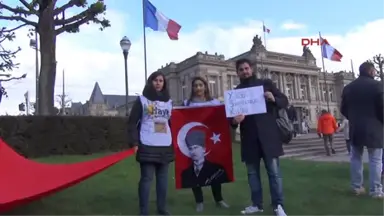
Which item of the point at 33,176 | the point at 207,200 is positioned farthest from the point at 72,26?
the point at 207,200

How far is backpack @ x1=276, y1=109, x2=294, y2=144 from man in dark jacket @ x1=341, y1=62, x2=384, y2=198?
1586 mm

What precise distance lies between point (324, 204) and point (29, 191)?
149 inches

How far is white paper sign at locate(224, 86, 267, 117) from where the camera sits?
15.0 feet

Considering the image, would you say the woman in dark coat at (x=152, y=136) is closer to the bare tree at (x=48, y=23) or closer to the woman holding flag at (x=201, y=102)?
the woman holding flag at (x=201, y=102)

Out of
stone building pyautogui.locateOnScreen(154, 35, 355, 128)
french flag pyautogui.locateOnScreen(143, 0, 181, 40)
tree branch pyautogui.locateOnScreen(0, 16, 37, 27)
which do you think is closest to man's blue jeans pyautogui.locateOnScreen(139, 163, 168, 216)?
tree branch pyautogui.locateOnScreen(0, 16, 37, 27)

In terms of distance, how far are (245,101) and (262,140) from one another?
1.66ft

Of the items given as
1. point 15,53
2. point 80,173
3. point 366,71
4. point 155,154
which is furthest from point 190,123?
point 15,53

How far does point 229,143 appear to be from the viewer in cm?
534

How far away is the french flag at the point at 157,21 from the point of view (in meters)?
17.5

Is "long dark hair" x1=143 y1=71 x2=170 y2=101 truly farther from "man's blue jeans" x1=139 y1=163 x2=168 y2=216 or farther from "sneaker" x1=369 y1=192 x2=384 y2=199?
"sneaker" x1=369 y1=192 x2=384 y2=199

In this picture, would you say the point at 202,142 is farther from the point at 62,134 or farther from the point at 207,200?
the point at 62,134

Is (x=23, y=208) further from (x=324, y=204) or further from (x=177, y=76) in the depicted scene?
(x=177, y=76)

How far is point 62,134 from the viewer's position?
13828 millimetres

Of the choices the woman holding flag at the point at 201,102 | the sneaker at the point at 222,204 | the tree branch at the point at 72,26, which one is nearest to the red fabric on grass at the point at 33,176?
the woman holding flag at the point at 201,102
